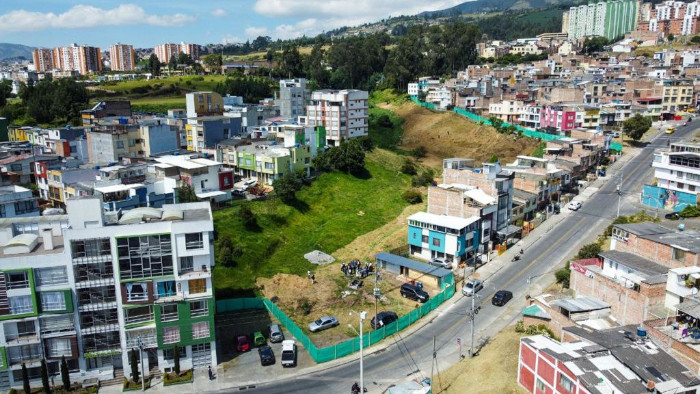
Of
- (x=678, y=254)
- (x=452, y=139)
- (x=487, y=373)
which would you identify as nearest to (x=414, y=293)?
(x=487, y=373)

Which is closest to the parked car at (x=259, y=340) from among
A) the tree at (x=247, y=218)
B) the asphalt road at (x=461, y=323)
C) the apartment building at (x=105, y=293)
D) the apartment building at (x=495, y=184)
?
the apartment building at (x=105, y=293)

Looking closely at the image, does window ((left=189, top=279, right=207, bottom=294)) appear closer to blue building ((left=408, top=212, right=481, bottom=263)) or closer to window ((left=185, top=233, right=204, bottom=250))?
window ((left=185, top=233, right=204, bottom=250))

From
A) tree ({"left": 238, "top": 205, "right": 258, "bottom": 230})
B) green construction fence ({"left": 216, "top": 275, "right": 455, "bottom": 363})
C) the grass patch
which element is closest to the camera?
green construction fence ({"left": 216, "top": 275, "right": 455, "bottom": 363})

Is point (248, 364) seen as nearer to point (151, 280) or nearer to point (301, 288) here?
point (151, 280)

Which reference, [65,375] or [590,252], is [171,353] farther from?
[590,252]

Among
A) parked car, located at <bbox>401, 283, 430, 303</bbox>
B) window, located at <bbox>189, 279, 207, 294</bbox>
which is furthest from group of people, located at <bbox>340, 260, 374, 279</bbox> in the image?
window, located at <bbox>189, 279, 207, 294</bbox>

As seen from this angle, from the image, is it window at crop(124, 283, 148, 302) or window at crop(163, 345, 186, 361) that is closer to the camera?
window at crop(124, 283, 148, 302)
